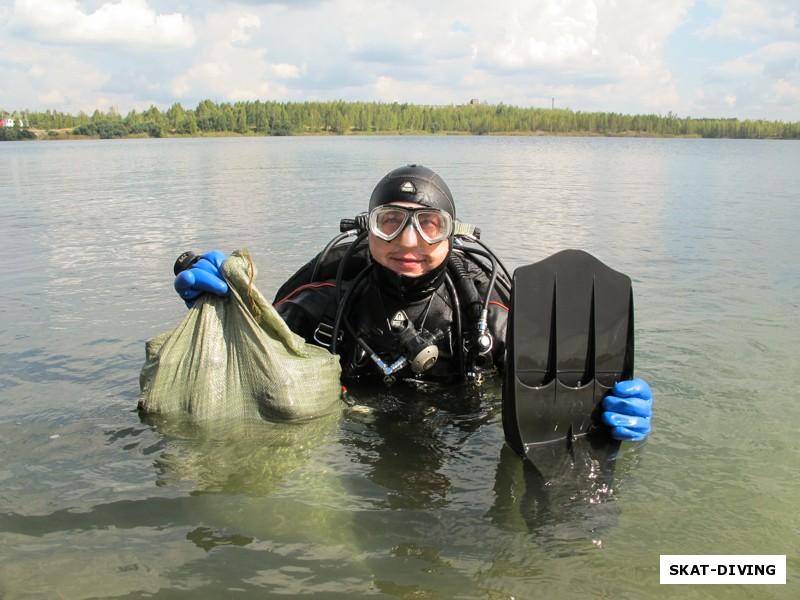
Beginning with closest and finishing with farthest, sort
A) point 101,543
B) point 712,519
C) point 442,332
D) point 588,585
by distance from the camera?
point 588,585, point 101,543, point 712,519, point 442,332

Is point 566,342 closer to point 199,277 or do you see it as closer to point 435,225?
point 435,225

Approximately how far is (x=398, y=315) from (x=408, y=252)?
0.38 m

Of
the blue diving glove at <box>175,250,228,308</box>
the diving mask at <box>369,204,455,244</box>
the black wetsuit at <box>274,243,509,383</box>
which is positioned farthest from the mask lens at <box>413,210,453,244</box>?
the blue diving glove at <box>175,250,228,308</box>

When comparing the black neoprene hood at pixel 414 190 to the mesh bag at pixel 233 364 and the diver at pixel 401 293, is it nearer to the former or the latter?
the diver at pixel 401 293

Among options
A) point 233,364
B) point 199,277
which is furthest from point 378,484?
point 199,277

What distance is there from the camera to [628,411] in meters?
2.78

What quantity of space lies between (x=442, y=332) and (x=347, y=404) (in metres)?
0.67

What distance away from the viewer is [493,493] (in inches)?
117

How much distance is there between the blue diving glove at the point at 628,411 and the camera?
2.75 meters

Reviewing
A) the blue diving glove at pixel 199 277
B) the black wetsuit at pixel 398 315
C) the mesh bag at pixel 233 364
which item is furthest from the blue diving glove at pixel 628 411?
the blue diving glove at pixel 199 277

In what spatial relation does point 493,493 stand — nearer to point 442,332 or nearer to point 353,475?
point 353,475

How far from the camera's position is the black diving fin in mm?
2805

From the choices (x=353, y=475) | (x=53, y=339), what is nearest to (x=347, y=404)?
(x=353, y=475)

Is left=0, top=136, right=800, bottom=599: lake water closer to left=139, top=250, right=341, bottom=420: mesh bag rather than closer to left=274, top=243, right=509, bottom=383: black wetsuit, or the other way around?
left=139, top=250, right=341, bottom=420: mesh bag
